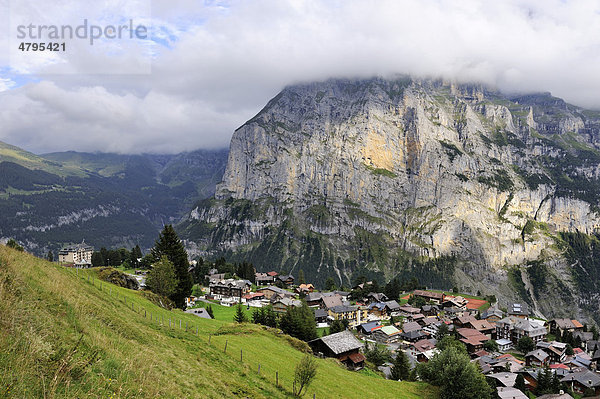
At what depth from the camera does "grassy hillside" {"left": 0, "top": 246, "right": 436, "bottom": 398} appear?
966 centimetres

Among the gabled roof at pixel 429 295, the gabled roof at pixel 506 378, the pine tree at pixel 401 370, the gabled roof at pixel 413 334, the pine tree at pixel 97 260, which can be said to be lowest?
the gabled roof at pixel 429 295

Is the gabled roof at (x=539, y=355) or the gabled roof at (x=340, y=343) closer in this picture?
the gabled roof at (x=340, y=343)

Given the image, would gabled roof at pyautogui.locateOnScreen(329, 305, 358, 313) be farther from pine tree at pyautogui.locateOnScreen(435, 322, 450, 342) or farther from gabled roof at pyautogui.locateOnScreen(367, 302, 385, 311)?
pine tree at pyautogui.locateOnScreen(435, 322, 450, 342)

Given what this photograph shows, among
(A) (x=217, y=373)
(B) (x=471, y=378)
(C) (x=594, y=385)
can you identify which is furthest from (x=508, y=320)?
(A) (x=217, y=373)

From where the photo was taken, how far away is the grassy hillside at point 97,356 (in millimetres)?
9656

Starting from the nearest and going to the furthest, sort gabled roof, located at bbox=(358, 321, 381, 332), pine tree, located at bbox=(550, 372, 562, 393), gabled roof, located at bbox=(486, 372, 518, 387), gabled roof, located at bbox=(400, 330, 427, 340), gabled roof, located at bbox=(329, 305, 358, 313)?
pine tree, located at bbox=(550, 372, 562, 393) < gabled roof, located at bbox=(486, 372, 518, 387) < gabled roof, located at bbox=(400, 330, 427, 340) < gabled roof, located at bbox=(358, 321, 381, 332) < gabled roof, located at bbox=(329, 305, 358, 313)

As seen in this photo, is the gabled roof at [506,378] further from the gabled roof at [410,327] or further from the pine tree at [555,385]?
the gabled roof at [410,327]

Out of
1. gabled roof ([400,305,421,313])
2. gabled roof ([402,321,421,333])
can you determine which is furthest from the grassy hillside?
gabled roof ([400,305,421,313])

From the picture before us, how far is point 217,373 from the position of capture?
67.6 feet

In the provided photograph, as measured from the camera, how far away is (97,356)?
42.0 ft

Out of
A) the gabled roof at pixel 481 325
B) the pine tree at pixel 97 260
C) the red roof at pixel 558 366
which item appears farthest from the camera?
the pine tree at pixel 97 260

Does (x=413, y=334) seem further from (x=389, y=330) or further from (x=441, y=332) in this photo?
(x=441, y=332)

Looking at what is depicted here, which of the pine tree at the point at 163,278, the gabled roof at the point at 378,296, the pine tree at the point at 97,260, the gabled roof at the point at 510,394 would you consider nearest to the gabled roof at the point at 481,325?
the gabled roof at the point at 378,296

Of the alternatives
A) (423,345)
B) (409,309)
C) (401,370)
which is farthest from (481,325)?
(401,370)
